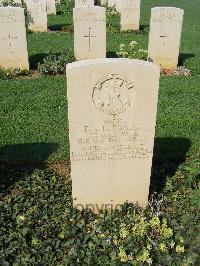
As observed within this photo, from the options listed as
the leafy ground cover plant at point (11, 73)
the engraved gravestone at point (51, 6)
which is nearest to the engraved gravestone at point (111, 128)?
the leafy ground cover plant at point (11, 73)

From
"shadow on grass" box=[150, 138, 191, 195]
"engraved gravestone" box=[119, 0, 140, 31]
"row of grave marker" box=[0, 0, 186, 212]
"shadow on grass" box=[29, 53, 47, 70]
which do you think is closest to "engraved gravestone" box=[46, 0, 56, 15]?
"engraved gravestone" box=[119, 0, 140, 31]

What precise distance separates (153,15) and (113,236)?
25.2 ft

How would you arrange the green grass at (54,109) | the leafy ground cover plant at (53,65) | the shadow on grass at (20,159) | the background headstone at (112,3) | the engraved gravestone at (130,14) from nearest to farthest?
the shadow on grass at (20,159)
the green grass at (54,109)
the leafy ground cover plant at (53,65)
the engraved gravestone at (130,14)
the background headstone at (112,3)

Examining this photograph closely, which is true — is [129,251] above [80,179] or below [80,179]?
below

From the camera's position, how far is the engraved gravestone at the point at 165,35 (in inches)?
413

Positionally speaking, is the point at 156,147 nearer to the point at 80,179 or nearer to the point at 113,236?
the point at 80,179

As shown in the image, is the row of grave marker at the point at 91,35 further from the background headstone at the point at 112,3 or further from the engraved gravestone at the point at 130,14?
the background headstone at the point at 112,3

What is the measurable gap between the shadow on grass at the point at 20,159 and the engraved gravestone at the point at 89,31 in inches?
195

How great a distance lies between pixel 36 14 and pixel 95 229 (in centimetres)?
1266

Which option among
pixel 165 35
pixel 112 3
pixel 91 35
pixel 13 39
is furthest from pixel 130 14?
pixel 13 39

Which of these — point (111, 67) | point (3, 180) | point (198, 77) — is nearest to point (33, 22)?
point (198, 77)

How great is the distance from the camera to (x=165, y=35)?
35.3 ft

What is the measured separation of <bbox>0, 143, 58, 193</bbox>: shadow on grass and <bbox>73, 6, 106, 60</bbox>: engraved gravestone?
4.96m

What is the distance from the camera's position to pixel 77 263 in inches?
164
